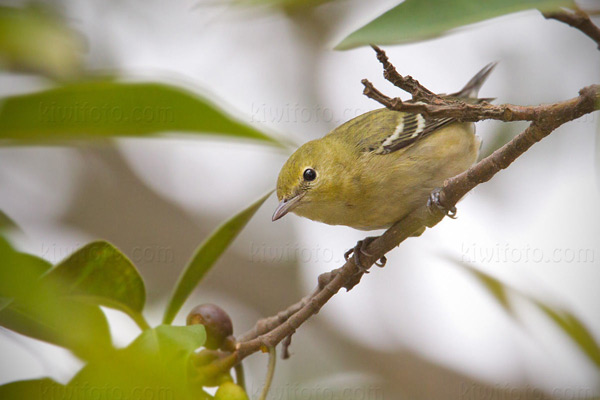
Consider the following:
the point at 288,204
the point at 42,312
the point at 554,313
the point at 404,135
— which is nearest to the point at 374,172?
the point at 404,135

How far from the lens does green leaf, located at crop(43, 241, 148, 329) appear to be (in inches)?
75.8

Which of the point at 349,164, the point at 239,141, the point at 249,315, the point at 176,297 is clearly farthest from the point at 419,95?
the point at 249,315

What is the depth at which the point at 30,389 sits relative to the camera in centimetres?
187

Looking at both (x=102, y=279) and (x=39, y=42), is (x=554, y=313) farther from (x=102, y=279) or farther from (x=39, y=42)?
(x=39, y=42)

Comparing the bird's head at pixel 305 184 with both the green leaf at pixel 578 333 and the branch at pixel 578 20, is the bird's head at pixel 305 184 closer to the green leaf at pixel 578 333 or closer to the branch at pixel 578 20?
the green leaf at pixel 578 333

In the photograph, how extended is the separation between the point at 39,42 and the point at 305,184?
5.17 ft

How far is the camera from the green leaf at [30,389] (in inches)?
71.2

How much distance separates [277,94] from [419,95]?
16.6ft

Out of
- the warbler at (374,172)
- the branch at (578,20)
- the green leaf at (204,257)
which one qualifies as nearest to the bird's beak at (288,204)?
the warbler at (374,172)

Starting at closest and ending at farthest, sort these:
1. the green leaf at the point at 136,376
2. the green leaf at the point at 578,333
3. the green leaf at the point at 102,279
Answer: the green leaf at the point at 136,376 → the green leaf at the point at 102,279 → the green leaf at the point at 578,333

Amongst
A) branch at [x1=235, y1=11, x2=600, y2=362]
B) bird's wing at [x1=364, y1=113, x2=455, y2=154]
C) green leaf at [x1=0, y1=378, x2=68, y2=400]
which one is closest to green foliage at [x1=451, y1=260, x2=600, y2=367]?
branch at [x1=235, y1=11, x2=600, y2=362]

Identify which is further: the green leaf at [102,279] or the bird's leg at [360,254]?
the bird's leg at [360,254]

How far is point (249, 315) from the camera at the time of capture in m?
5.57

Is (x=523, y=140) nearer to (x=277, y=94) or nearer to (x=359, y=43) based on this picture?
(x=359, y=43)
